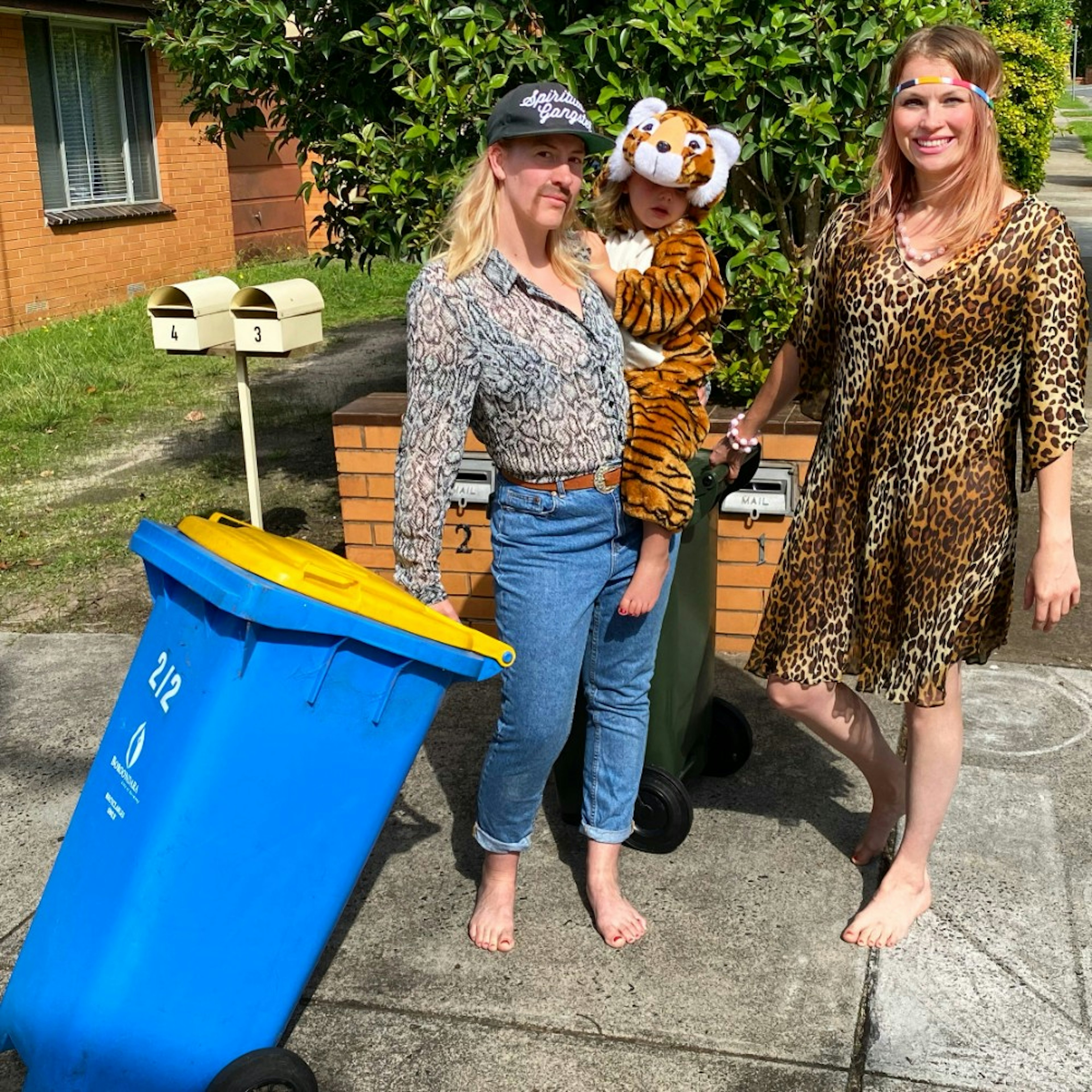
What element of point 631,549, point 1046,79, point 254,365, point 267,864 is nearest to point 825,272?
point 631,549

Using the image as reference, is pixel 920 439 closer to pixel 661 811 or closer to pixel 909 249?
pixel 909 249

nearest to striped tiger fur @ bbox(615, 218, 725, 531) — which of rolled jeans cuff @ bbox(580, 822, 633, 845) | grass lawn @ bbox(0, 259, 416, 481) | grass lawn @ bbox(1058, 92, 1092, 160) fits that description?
rolled jeans cuff @ bbox(580, 822, 633, 845)

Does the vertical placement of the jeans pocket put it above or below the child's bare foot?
above

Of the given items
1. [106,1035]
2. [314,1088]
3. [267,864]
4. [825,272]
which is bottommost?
[314,1088]

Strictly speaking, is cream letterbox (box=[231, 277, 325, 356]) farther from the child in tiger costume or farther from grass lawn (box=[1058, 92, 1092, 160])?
grass lawn (box=[1058, 92, 1092, 160])

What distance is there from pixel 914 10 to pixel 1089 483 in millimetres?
2788

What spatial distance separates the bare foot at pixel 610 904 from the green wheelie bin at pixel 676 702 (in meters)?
0.23

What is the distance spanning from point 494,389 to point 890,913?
1.48 meters

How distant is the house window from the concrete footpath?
9.24m

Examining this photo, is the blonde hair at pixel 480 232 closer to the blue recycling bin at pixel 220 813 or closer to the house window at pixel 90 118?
the blue recycling bin at pixel 220 813

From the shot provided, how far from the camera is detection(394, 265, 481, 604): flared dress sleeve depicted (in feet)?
8.00

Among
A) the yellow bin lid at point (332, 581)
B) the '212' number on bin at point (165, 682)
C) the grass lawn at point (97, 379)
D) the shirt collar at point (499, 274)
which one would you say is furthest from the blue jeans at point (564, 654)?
the grass lawn at point (97, 379)

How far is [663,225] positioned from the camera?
2.69m

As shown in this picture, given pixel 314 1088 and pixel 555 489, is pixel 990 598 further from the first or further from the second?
pixel 314 1088
